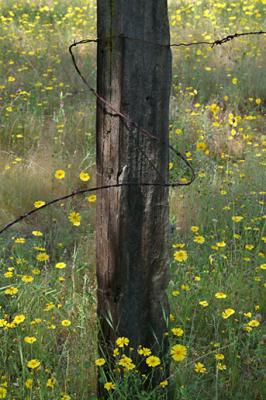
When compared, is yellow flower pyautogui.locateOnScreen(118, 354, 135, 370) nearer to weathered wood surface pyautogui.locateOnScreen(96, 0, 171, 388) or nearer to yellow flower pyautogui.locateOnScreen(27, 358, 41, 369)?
weathered wood surface pyautogui.locateOnScreen(96, 0, 171, 388)

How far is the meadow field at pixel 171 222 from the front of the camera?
251cm

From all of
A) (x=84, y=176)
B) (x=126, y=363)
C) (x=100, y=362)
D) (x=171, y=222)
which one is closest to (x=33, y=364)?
(x=100, y=362)

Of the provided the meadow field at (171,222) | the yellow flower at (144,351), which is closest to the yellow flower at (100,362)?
the meadow field at (171,222)

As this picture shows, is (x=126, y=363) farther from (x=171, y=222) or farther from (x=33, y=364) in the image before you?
(x=171, y=222)

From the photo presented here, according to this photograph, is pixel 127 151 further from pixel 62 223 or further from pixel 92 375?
pixel 62 223

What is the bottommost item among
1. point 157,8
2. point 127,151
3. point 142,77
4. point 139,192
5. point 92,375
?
point 92,375

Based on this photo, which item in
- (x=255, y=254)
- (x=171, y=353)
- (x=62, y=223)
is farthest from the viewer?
(x=62, y=223)

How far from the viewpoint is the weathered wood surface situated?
1.99 m

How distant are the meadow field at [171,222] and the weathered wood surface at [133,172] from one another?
130mm

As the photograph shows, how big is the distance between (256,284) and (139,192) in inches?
48.5

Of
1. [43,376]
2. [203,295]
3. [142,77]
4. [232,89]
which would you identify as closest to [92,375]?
[43,376]

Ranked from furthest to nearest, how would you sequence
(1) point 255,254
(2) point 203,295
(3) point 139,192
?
(1) point 255,254 → (2) point 203,295 → (3) point 139,192

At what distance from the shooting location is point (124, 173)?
209 centimetres

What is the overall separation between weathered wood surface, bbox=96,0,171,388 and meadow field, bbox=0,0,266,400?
0.13 metres
